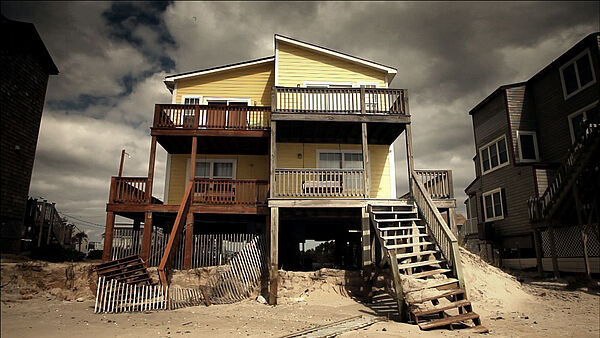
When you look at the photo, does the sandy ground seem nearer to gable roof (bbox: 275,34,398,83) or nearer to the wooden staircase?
the wooden staircase

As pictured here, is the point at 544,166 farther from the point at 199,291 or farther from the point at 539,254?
the point at 199,291

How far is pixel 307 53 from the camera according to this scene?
17.6 m

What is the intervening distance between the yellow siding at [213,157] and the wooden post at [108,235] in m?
3.06

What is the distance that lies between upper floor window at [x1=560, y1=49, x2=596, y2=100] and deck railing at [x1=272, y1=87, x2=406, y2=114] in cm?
1023

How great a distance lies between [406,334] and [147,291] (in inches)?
267

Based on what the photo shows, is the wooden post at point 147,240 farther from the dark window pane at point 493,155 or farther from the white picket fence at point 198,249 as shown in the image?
the dark window pane at point 493,155

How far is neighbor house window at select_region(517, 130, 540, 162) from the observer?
20594 mm

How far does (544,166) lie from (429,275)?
13.9 m

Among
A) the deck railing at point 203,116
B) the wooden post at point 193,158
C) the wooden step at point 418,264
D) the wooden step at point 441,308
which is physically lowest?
the wooden step at point 441,308

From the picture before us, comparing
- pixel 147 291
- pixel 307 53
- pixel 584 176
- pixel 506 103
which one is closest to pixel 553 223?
pixel 584 176

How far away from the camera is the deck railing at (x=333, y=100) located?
13953 millimetres

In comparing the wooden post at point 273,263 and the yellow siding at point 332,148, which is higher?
the yellow siding at point 332,148

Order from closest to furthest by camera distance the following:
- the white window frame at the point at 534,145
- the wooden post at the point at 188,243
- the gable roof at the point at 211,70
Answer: the wooden post at the point at 188,243
the gable roof at the point at 211,70
the white window frame at the point at 534,145

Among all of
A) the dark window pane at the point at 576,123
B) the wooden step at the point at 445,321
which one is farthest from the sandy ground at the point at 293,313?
the dark window pane at the point at 576,123
